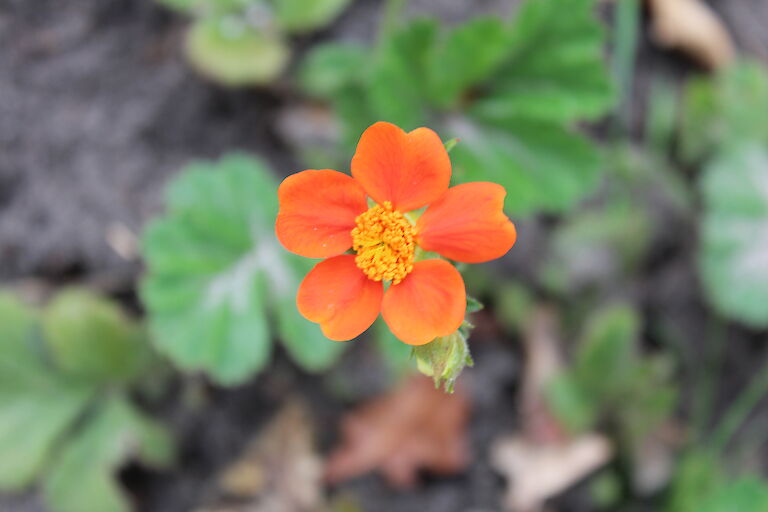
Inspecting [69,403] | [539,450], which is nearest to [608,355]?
[539,450]

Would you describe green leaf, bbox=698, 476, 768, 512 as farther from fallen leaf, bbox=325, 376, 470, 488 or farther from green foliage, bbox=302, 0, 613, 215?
green foliage, bbox=302, 0, 613, 215

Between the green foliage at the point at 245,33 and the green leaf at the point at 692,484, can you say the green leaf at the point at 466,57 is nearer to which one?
the green foliage at the point at 245,33

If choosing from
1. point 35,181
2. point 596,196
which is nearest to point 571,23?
point 596,196

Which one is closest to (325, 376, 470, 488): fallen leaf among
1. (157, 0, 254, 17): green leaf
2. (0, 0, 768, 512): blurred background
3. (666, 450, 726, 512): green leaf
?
(0, 0, 768, 512): blurred background

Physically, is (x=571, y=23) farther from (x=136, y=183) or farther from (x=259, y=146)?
(x=136, y=183)

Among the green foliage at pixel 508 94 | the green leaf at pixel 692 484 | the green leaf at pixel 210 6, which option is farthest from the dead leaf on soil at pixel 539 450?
the green leaf at pixel 210 6

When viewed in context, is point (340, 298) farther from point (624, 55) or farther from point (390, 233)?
point (624, 55)
